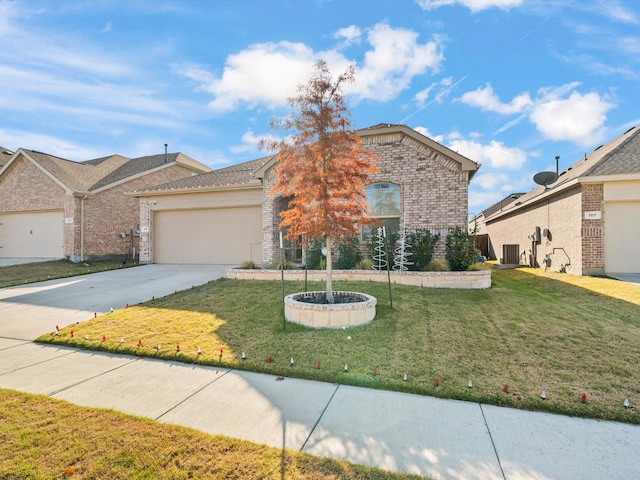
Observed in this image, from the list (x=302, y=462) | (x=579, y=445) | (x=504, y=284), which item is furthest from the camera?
(x=504, y=284)

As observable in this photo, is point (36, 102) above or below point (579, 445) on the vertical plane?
above

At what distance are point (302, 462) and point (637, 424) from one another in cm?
309

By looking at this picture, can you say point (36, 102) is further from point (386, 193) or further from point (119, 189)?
point (386, 193)

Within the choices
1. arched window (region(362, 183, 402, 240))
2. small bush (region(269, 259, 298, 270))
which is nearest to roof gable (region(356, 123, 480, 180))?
arched window (region(362, 183, 402, 240))

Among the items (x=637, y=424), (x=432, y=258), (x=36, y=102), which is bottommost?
(x=637, y=424)

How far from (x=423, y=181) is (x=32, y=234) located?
20.6 meters

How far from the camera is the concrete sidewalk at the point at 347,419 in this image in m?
2.36

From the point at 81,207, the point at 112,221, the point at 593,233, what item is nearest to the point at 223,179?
the point at 112,221

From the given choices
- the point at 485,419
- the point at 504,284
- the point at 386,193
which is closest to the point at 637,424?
the point at 485,419

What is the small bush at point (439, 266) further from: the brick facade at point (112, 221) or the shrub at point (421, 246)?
the brick facade at point (112, 221)

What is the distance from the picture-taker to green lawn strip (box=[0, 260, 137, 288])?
10919mm

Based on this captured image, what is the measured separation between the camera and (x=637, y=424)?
9.39 ft

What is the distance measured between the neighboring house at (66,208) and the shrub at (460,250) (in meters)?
16.9

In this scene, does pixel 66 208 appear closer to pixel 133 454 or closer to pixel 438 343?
pixel 133 454
